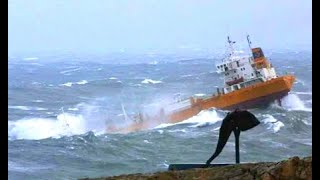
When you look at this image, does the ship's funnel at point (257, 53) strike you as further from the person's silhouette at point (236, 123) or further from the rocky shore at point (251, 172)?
the rocky shore at point (251, 172)

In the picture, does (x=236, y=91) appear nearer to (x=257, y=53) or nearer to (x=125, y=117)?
(x=257, y=53)

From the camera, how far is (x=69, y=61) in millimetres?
2332

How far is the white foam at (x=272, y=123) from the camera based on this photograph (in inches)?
94.5

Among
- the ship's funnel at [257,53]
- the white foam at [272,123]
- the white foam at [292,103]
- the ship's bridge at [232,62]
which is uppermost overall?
the ship's funnel at [257,53]

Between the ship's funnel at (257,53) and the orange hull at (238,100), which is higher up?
the ship's funnel at (257,53)

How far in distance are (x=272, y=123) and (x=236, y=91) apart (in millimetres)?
328

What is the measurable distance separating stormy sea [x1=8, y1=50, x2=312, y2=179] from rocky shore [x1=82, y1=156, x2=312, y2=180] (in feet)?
1.21

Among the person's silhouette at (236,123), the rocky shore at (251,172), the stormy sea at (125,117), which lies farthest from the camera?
the stormy sea at (125,117)

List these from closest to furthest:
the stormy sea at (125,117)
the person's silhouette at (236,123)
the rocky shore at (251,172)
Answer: the rocky shore at (251,172)
the person's silhouette at (236,123)
the stormy sea at (125,117)

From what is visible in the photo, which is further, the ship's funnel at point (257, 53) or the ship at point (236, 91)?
the ship's funnel at point (257, 53)

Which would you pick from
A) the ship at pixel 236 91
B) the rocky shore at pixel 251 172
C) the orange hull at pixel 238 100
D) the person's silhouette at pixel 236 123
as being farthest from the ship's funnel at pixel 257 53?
the rocky shore at pixel 251 172

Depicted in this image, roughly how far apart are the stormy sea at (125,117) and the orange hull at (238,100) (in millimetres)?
30

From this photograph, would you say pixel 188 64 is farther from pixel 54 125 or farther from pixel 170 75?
pixel 54 125
